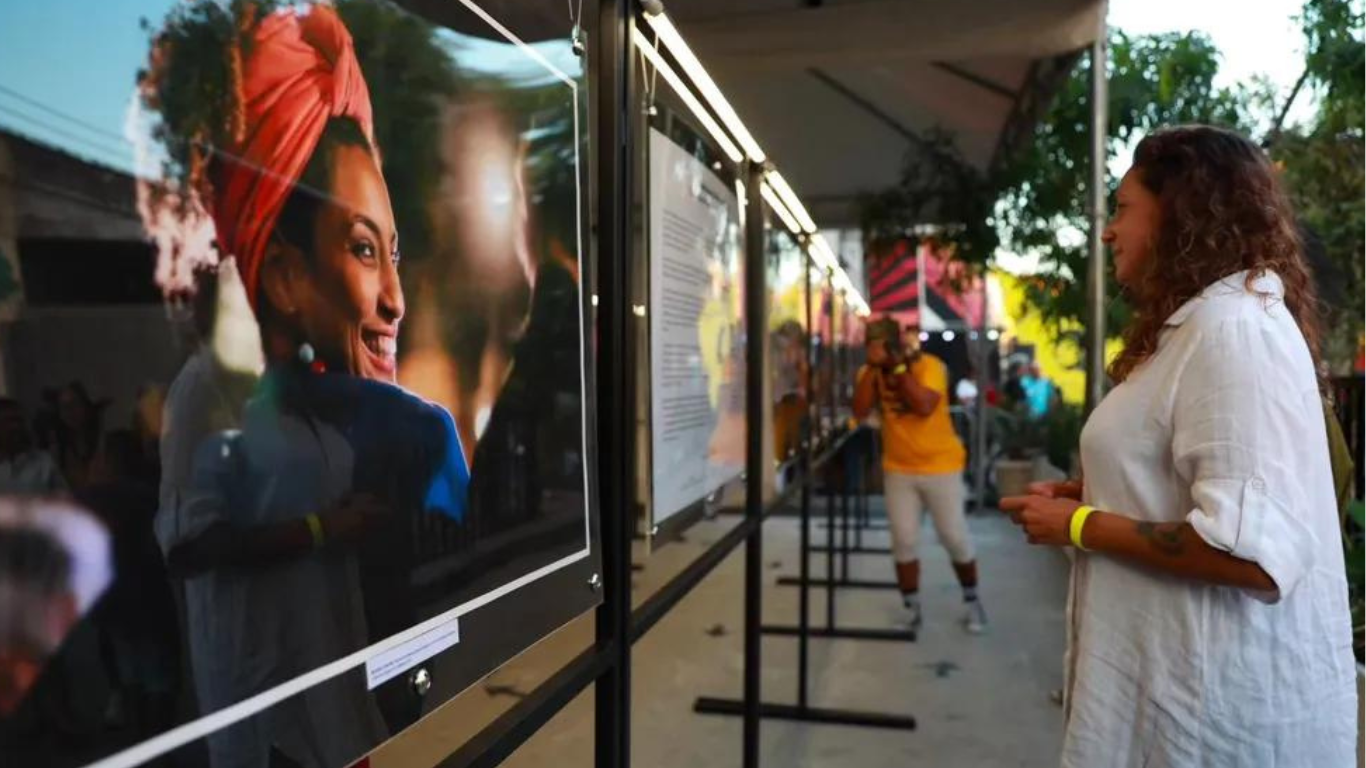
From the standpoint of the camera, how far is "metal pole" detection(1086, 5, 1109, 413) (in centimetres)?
374

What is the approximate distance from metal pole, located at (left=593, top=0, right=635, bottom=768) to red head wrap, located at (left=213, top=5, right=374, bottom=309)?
54 cm

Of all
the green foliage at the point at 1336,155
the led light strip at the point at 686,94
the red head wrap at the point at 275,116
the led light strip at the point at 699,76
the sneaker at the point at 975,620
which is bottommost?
the sneaker at the point at 975,620

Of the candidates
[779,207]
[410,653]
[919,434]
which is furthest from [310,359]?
[919,434]

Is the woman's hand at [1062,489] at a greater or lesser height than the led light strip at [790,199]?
lesser

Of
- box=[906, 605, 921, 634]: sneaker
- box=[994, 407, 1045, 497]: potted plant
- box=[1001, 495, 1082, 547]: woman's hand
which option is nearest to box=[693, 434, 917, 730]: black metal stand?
box=[906, 605, 921, 634]: sneaker

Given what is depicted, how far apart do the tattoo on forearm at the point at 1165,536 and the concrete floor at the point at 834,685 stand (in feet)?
7.19

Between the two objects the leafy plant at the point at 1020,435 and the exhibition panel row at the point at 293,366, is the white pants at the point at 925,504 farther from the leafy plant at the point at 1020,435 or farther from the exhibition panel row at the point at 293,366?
the leafy plant at the point at 1020,435

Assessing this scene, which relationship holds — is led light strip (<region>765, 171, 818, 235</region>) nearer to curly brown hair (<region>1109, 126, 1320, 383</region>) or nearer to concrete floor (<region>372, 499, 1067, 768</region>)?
curly brown hair (<region>1109, 126, 1320, 383</region>)

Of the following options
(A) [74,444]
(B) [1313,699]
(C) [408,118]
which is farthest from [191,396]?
(B) [1313,699]

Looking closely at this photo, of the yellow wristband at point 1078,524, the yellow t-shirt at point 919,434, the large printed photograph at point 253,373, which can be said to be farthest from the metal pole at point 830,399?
the large printed photograph at point 253,373

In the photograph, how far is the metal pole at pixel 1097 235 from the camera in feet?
12.3

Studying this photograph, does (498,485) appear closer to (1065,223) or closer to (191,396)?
(191,396)

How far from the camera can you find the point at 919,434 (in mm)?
4609

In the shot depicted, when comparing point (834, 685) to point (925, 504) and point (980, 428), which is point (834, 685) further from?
point (980, 428)
